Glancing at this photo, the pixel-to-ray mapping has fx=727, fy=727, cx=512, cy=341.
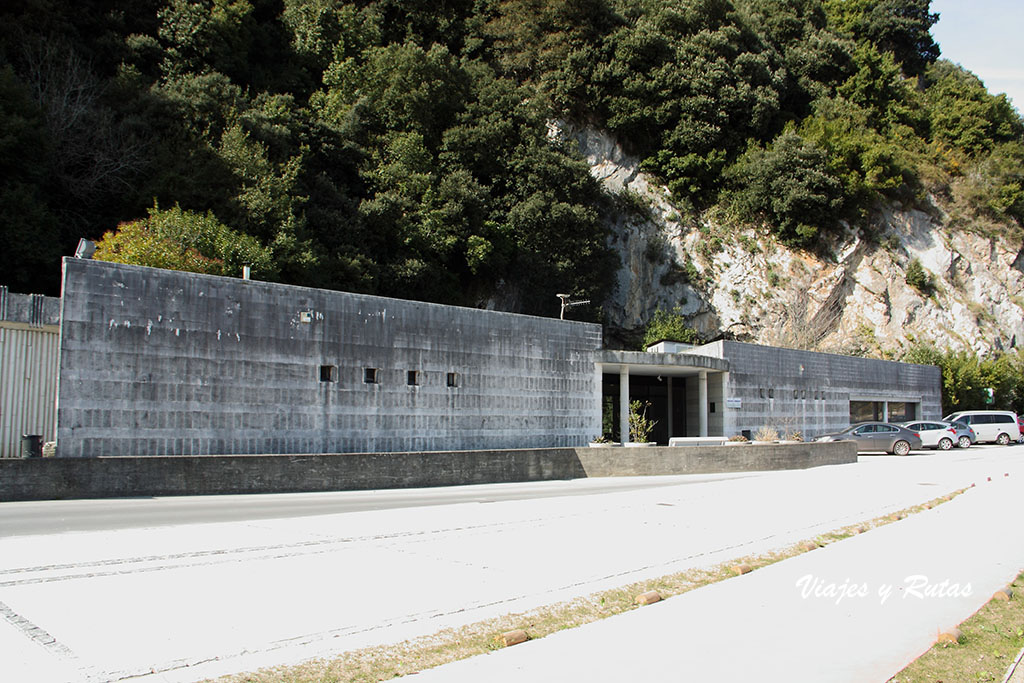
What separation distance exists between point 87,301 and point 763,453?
22109 millimetres

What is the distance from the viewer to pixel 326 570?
8.30 m

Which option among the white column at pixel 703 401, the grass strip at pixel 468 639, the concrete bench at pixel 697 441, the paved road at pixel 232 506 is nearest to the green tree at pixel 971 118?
the white column at pixel 703 401

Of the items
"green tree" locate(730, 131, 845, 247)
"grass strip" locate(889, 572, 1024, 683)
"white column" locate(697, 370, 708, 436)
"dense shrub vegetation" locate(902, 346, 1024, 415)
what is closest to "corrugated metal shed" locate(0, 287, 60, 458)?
"grass strip" locate(889, 572, 1024, 683)

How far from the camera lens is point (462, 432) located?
24.1 meters

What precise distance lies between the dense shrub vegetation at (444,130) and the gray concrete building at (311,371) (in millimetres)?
5825

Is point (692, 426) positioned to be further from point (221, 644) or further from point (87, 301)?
point (221, 644)

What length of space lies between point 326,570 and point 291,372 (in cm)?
1286

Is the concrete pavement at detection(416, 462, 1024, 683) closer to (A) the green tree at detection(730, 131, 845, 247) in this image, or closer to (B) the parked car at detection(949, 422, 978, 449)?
(B) the parked car at detection(949, 422, 978, 449)

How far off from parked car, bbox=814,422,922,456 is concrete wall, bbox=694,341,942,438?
10.5 feet

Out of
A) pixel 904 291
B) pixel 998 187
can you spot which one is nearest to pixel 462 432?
pixel 904 291

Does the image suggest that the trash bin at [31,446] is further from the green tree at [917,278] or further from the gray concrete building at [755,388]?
the green tree at [917,278]

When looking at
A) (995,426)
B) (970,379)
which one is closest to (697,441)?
(995,426)

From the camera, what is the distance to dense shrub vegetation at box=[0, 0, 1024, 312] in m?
31.1

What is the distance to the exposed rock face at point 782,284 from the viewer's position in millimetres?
47812
